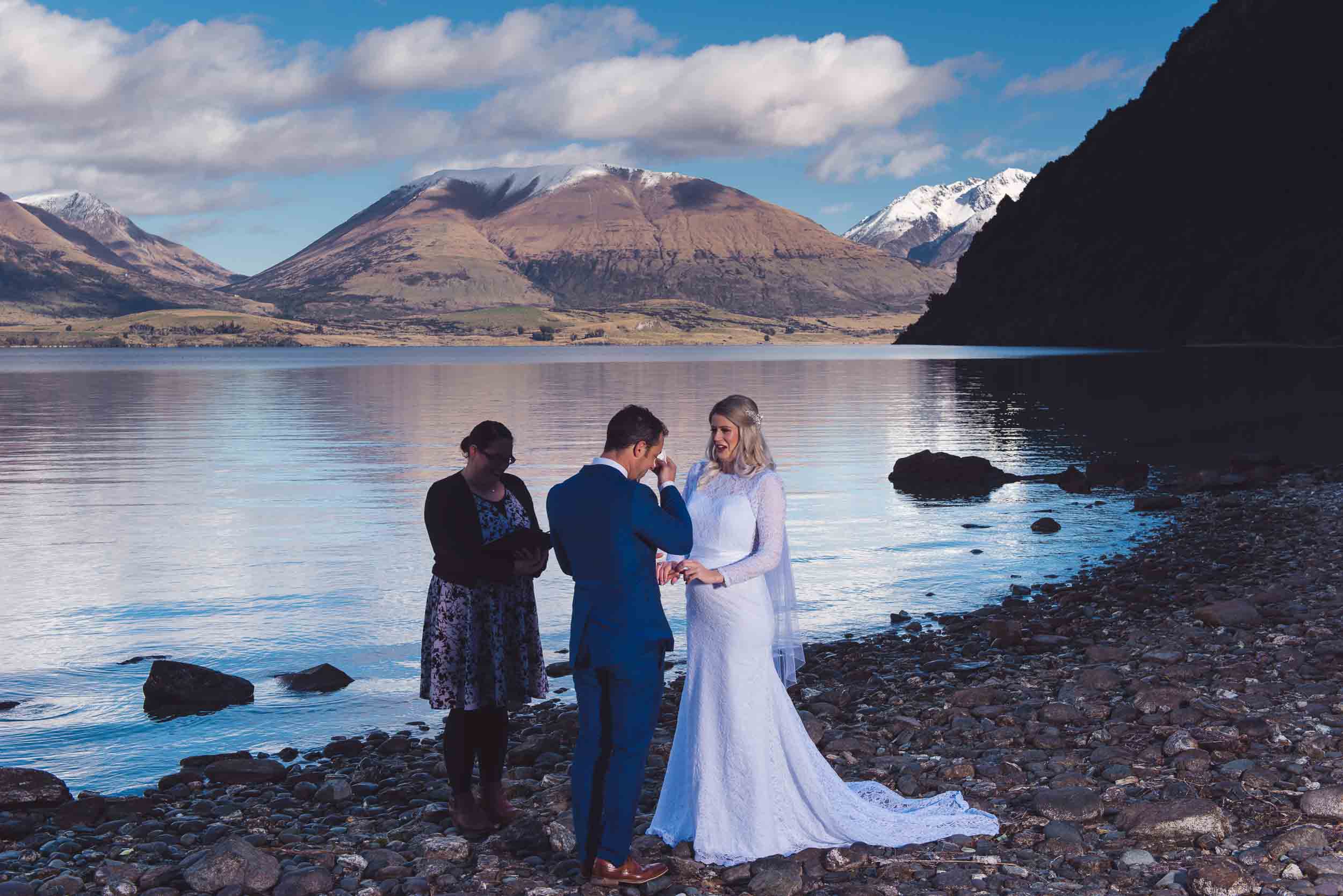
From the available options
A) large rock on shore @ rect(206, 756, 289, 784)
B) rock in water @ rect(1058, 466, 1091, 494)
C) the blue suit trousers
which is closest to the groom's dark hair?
the blue suit trousers

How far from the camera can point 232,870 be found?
9.02m

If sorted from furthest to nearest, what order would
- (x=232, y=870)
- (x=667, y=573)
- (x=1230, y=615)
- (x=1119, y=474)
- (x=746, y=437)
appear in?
(x=1119, y=474)
(x=1230, y=615)
(x=232, y=870)
(x=746, y=437)
(x=667, y=573)

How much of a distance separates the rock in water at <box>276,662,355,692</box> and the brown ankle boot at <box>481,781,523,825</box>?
7.69 metres

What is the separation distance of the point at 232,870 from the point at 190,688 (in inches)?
314

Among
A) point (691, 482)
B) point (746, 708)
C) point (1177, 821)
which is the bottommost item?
point (1177, 821)

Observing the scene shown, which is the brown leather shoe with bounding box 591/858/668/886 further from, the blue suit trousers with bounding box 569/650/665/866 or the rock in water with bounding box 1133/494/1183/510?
the rock in water with bounding box 1133/494/1183/510

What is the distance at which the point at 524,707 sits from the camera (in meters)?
15.2

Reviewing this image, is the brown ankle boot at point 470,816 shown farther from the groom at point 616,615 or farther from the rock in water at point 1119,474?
the rock in water at point 1119,474

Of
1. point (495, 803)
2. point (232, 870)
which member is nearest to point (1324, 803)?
point (495, 803)

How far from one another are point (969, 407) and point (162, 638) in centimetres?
6745

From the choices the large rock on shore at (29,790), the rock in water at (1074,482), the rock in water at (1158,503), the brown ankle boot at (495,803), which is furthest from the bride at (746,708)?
the rock in water at (1074,482)

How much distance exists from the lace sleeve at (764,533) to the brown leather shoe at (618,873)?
84.1 inches

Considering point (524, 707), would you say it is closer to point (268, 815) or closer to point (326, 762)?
point (326, 762)

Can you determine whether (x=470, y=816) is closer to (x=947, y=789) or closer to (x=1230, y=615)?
(x=947, y=789)
